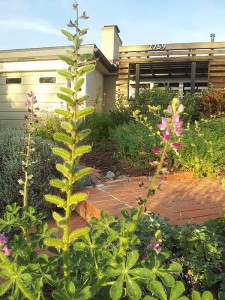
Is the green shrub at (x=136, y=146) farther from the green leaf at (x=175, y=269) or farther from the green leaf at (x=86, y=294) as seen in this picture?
the green leaf at (x=86, y=294)

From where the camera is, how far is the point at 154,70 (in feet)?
51.8

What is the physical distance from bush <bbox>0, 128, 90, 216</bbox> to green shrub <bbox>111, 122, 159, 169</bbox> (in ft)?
4.86

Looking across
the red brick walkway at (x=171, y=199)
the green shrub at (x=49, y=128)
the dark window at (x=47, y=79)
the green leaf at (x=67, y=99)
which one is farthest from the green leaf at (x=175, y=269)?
the dark window at (x=47, y=79)

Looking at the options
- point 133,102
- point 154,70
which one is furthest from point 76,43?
point 154,70

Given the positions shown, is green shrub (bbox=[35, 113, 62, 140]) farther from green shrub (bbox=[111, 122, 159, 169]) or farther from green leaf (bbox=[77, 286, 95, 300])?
green leaf (bbox=[77, 286, 95, 300])

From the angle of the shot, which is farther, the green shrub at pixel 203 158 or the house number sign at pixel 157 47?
the house number sign at pixel 157 47

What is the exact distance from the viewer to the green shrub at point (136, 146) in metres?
5.57

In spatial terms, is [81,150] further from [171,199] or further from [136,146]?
[136,146]

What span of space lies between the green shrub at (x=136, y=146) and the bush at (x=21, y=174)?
148 cm

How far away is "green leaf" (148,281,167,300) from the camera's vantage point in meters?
1.12

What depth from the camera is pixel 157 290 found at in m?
1.13

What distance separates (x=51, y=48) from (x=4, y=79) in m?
2.51

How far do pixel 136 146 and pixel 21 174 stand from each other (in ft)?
7.88

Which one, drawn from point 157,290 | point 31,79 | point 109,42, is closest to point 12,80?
point 31,79
